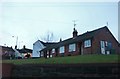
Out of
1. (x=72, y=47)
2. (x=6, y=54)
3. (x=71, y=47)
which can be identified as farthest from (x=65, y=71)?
(x=6, y=54)

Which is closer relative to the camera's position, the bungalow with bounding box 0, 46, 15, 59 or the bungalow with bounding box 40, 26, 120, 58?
the bungalow with bounding box 40, 26, 120, 58

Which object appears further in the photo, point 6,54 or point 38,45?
point 38,45

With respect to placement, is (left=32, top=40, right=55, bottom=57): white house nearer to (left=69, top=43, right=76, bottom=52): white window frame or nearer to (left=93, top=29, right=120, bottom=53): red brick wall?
(left=69, top=43, right=76, bottom=52): white window frame

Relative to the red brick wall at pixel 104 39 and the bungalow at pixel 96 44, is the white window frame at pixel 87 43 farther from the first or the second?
the red brick wall at pixel 104 39

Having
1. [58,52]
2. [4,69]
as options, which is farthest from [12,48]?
[4,69]

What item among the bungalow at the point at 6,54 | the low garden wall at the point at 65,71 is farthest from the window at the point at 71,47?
the low garden wall at the point at 65,71

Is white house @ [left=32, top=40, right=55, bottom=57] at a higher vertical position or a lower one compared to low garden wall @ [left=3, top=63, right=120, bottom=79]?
higher

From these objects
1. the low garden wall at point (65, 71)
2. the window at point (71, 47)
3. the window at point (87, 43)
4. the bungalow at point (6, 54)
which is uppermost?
the window at point (87, 43)

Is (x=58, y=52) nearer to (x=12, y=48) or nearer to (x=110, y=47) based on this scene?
(x=110, y=47)

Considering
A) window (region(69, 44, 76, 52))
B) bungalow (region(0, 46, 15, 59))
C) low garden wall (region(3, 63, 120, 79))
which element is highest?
window (region(69, 44, 76, 52))

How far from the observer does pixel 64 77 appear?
1218 cm

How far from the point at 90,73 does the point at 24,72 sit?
4.00 m

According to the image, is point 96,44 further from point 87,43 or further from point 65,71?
point 65,71

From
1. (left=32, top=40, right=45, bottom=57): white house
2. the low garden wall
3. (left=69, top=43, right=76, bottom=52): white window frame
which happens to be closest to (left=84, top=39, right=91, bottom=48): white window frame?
(left=69, top=43, right=76, bottom=52): white window frame
